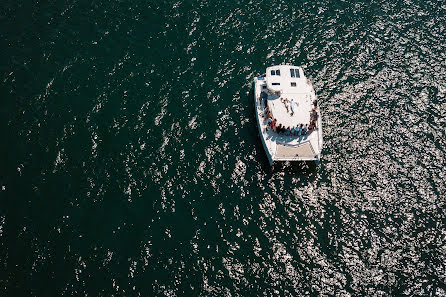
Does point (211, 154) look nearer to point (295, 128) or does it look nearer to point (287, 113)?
point (295, 128)

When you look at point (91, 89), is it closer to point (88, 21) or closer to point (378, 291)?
point (88, 21)

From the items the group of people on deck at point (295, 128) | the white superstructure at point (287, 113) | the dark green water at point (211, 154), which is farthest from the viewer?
the group of people on deck at point (295, 128)

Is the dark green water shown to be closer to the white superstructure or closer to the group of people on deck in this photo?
the white superstructure

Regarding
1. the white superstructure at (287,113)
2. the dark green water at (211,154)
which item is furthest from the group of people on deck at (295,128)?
the dark green water at (211,154)

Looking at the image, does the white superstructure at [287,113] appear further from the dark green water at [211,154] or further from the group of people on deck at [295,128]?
the dark green water at [211,154]

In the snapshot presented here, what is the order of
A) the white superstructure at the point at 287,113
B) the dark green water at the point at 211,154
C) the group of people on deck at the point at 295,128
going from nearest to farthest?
the dark green water at the point at 211,154 < the white superstructure at the point at 287,113 < the group of people on deck at the point at 295,128

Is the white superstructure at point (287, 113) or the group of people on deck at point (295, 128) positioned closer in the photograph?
the white superstructure at point (287, 113)
